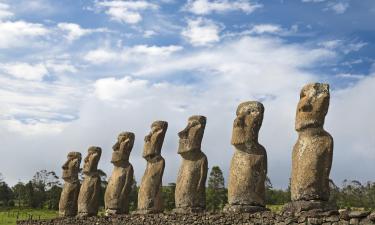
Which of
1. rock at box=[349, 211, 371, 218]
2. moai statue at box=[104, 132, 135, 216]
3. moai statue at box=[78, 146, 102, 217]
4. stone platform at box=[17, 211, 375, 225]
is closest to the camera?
rock at box=[349, 211, 371, 218]

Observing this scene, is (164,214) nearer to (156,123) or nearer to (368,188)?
(156,123)

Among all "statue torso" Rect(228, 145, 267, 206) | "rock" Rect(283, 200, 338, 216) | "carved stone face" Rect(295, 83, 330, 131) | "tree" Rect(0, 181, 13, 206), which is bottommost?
"rock" Rect(283, 200, 338, 216)

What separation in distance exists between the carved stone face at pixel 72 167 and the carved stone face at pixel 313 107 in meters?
13.4

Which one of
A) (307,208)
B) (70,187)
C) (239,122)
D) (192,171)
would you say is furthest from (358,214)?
(70,187)

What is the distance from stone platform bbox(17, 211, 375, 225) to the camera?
10945mm

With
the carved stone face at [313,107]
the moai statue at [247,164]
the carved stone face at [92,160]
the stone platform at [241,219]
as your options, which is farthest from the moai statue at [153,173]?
the carved stone face at [313,107]

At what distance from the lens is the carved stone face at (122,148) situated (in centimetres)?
2094

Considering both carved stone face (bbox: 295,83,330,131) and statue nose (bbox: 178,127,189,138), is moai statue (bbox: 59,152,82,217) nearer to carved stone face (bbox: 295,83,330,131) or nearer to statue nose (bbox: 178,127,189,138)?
statue nose (bbox: 178,127,189,138)

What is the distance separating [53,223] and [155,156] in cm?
636

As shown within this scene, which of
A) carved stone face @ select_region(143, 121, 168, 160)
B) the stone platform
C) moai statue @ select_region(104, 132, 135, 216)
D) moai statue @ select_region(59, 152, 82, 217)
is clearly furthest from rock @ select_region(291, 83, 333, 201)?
moai statue @ select_region(59, 152, 82, 217)

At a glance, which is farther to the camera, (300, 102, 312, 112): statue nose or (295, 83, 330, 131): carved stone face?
(300, 102, 312, 112): statue nose

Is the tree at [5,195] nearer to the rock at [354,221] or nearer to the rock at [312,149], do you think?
the rock at [312,149]

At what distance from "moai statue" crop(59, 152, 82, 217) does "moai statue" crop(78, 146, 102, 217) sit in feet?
4.51

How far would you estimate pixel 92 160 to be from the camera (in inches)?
901
